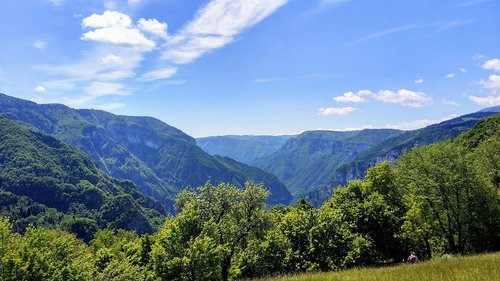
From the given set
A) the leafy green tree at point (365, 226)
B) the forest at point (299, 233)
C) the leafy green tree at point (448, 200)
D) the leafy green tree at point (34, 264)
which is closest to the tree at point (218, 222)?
the forest at point (299, 233)

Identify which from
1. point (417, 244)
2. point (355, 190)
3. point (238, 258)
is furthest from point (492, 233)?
point (238, 258)

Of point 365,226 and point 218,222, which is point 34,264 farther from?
point 365,226

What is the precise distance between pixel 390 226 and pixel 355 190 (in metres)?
9.22

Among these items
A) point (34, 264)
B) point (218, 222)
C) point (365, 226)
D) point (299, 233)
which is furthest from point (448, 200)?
point (34, 264)

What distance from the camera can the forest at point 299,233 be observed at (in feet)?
104

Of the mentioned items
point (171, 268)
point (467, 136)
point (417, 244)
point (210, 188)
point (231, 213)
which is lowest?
point (417, 244)

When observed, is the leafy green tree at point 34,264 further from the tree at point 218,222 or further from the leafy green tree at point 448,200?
the leafy green tree at point 448,200

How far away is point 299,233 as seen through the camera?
131ft

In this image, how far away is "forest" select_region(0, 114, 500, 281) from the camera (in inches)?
1250

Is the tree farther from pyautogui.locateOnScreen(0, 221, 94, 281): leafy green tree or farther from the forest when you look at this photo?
pyautogui.locateOnScreen(0, 221, 94, 281): leafy green tree

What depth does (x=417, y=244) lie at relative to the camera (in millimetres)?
48031

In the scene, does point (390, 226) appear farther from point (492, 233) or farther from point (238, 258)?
point (238, 258)

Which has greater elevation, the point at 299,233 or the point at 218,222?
the point at 218,222

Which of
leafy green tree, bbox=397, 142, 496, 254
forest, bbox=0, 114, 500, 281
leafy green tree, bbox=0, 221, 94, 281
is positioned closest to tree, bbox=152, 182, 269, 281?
forest, bbox=0, 114, 500, 281
